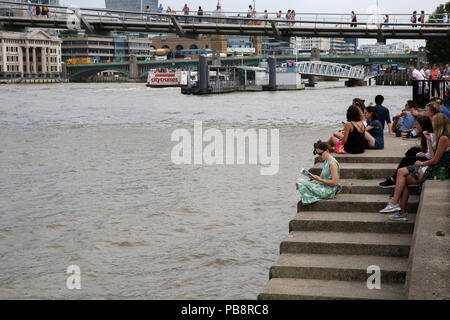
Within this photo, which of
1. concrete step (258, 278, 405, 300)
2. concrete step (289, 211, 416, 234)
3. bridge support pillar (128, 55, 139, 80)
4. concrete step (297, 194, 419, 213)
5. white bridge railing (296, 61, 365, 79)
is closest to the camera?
concrete step (258, 278, 405, 300)

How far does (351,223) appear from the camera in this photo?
949 centimetres

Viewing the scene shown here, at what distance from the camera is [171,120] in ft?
141

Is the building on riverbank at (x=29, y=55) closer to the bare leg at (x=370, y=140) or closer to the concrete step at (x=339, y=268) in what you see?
the bare leg at (x=370, y=140)

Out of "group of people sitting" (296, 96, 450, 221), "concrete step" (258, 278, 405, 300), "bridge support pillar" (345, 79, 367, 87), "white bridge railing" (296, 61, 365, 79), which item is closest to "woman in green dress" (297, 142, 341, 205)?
"group of people sitting" (296, 96, 450, 221)

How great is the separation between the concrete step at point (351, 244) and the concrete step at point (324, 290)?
0.69 metres

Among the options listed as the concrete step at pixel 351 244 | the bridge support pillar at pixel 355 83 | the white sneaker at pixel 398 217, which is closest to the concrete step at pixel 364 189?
the white sneaker at pixel 398 217

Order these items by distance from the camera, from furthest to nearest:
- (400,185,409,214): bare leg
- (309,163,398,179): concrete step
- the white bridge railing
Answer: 1. the white bridge railing
2. (309,163,398,179): concrete step
3. (400,185,409,214): bare leg

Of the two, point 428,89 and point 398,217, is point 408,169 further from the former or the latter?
point 428,89

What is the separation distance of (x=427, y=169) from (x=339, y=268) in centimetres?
246

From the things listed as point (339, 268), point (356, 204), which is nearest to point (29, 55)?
point (356, 204)

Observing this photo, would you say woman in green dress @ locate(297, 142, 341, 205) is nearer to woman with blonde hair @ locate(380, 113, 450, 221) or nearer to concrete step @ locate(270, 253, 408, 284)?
woman with blonde hair @ locate(380, 113, 450, 221)

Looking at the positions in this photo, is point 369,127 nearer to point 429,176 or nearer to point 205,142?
point 429,176

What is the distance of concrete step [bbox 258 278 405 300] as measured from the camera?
25.4 feet
